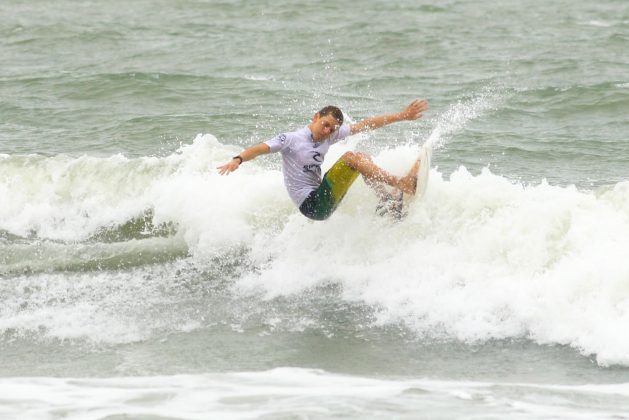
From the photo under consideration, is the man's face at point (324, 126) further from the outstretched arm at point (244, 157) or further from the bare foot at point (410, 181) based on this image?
the bare foot at point (410, 181)

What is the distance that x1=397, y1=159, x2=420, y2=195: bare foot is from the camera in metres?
10.4

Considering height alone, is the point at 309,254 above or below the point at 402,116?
below

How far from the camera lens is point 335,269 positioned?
34.7 feet

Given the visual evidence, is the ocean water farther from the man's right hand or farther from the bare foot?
the man's right hand

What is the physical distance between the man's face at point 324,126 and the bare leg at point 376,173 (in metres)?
0.27

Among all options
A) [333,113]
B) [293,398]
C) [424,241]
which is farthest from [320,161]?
[293,398]

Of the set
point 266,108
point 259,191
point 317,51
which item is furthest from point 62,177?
point 317,51

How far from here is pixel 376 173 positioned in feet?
33.4

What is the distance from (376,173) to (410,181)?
0.39 m

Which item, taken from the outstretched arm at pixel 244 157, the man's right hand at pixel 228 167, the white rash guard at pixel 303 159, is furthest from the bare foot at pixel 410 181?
the man's right hand at pixel 228 167

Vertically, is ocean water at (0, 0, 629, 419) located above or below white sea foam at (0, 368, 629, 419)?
above

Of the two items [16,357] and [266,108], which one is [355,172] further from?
[266,108]

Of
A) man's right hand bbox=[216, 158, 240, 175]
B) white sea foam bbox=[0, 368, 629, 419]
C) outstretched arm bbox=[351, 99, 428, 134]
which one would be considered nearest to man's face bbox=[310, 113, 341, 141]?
outstretched arm bbox=[351, 99, 428, 134]

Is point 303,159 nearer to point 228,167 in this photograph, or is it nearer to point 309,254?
point 309,254
